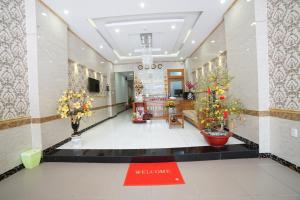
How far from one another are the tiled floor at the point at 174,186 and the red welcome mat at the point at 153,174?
0.10 metres

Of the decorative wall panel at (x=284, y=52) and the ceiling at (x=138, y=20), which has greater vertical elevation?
the ceiling at (x=138, y=20)

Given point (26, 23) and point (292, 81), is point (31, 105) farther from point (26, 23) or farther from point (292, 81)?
point (292, 81)

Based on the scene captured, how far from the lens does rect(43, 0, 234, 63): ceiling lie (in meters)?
3.67

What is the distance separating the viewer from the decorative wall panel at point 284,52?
2457 mm

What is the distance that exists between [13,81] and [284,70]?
485 centimetres

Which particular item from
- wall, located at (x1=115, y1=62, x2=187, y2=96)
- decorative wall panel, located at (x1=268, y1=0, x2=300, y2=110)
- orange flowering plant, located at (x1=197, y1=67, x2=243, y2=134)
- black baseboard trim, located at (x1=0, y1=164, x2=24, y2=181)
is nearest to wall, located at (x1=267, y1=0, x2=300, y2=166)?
decorative wall panel, located at (x1=268, y1=0, x2=300, y2=110)

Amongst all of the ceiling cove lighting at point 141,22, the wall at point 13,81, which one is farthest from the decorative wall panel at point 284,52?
the wall at point 13,81

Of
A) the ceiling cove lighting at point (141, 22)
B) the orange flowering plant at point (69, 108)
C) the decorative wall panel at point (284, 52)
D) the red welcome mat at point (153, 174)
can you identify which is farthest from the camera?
the ceiling cove lighting at point (141, 22)

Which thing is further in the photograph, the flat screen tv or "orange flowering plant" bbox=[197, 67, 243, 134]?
the flat screen tv

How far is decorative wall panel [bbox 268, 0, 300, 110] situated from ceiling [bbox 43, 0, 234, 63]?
1349mm

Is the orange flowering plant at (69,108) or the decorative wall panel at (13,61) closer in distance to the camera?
the decorative wall panel at (13,61)

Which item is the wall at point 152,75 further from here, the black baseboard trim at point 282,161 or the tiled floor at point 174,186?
the tiled floor at point 174,186

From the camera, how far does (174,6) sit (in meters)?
3.80

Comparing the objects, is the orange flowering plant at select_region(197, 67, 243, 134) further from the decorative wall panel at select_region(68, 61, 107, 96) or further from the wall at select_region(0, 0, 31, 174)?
the decorative wall panel at select_region(68, 61, 107, 96)
